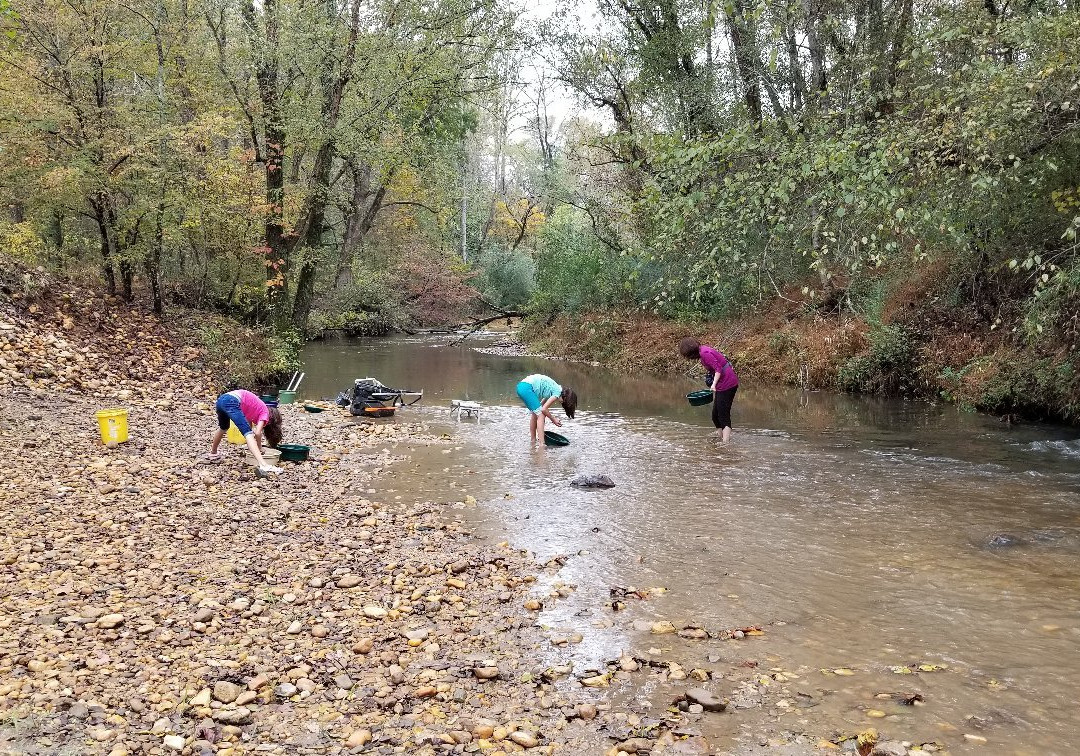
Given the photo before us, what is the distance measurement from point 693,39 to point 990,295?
1126 centimetres

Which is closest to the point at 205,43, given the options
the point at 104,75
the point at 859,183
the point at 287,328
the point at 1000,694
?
the point at 104,75

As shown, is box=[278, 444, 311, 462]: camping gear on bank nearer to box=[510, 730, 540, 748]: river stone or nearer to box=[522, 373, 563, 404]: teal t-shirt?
box=[522, 373, 563, 404]: teal t-shirt

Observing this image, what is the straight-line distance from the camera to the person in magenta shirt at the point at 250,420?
9711 millimetres

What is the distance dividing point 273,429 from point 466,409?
18.6 feet

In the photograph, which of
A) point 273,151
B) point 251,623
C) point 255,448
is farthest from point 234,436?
point 273,151

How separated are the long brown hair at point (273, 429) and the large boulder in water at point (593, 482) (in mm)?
4012

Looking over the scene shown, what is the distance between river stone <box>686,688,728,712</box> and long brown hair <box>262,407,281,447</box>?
7.32 metres

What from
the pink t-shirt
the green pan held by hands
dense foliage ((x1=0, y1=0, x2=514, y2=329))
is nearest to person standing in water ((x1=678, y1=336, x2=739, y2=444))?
the green pan held by hands

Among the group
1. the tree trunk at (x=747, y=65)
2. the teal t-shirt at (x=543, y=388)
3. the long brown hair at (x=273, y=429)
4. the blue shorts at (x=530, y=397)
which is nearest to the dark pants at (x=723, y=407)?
the teal t-shirt at (x=543, y=388)

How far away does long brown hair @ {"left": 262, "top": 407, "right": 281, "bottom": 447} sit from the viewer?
10172mm

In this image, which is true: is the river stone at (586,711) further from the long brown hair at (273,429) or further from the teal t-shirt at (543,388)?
the teal t-shirt at (543,388)

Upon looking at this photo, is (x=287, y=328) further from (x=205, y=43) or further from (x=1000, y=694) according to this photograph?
(x=1000, y=694)

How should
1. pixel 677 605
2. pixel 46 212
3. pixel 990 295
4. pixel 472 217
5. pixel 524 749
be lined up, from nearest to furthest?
pixel 524 749, pixel 677 605, pixel 990 295, pixel 46 212, pixel 472 217

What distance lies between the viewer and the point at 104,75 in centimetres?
1656
